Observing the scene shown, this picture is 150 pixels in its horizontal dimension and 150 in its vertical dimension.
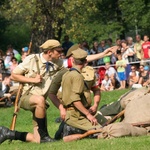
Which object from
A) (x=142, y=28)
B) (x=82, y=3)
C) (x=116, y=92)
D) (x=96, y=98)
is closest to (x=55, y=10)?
(x=82, y=3)

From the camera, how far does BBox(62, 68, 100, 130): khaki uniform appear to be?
1238 cm

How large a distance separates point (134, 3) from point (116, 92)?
16836 millimetres

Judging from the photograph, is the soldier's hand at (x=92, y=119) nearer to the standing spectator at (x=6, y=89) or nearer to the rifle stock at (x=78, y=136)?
the rifle stock at (x=78, y=136)

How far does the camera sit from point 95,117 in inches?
524

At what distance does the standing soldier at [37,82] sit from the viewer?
12766mm

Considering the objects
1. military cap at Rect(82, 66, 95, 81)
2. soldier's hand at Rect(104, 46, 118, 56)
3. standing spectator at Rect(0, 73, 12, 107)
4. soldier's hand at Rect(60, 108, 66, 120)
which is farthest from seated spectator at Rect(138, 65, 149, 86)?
soldier's hand at Rect(60, 108, 66, 120)

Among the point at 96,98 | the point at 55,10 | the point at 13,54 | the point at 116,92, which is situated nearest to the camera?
the point at 96,98

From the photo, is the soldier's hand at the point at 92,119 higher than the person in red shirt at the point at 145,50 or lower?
lower

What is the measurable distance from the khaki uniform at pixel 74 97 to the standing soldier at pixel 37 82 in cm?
28

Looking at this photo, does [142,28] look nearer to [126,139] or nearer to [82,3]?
[82,3]

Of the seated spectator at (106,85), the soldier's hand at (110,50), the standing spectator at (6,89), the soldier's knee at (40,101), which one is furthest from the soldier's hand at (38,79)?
the seated spectator at (106,85)

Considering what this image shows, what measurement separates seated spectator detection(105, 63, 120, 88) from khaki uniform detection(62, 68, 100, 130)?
1300cm

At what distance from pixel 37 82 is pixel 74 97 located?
29.9 inches

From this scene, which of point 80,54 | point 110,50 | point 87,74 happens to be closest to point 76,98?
point 80,54
